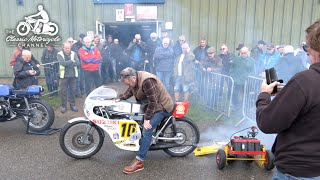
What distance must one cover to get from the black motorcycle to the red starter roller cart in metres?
3.24

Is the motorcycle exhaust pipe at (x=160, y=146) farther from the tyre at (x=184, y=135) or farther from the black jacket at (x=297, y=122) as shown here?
the black jacket at (x=297, y=122)

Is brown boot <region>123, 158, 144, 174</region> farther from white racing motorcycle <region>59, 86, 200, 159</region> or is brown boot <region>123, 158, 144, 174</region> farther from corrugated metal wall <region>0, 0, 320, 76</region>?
corrugated metal wall <region>0, 0, 320, 76</region>

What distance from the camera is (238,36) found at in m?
11.2

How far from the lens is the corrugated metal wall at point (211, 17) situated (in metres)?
11.0

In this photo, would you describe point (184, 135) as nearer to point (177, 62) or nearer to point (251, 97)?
point (251, 97)

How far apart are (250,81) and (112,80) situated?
5.66 metres

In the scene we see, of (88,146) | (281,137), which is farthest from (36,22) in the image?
(281,137)

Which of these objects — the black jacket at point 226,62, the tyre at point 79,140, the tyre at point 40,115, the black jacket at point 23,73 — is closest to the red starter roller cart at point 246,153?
the tyre at point 79,140

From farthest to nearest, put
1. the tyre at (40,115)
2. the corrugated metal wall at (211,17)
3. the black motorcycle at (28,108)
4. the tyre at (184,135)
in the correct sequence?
the corrugated metal wall at (211,17)
the tyre at (40,115)
the black motorcycle at (28,108)
the tyre at (184,135)

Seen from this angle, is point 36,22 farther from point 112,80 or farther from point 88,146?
point 88,146

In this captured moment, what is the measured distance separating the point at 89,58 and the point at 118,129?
13.2ft

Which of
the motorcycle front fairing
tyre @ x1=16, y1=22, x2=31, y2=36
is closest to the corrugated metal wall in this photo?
tyre @ x1=16, y1=22, x2=31, y2=36

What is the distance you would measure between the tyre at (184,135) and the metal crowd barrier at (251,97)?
6.12 ft

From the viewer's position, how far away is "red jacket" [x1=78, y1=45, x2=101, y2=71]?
7.91 metres
